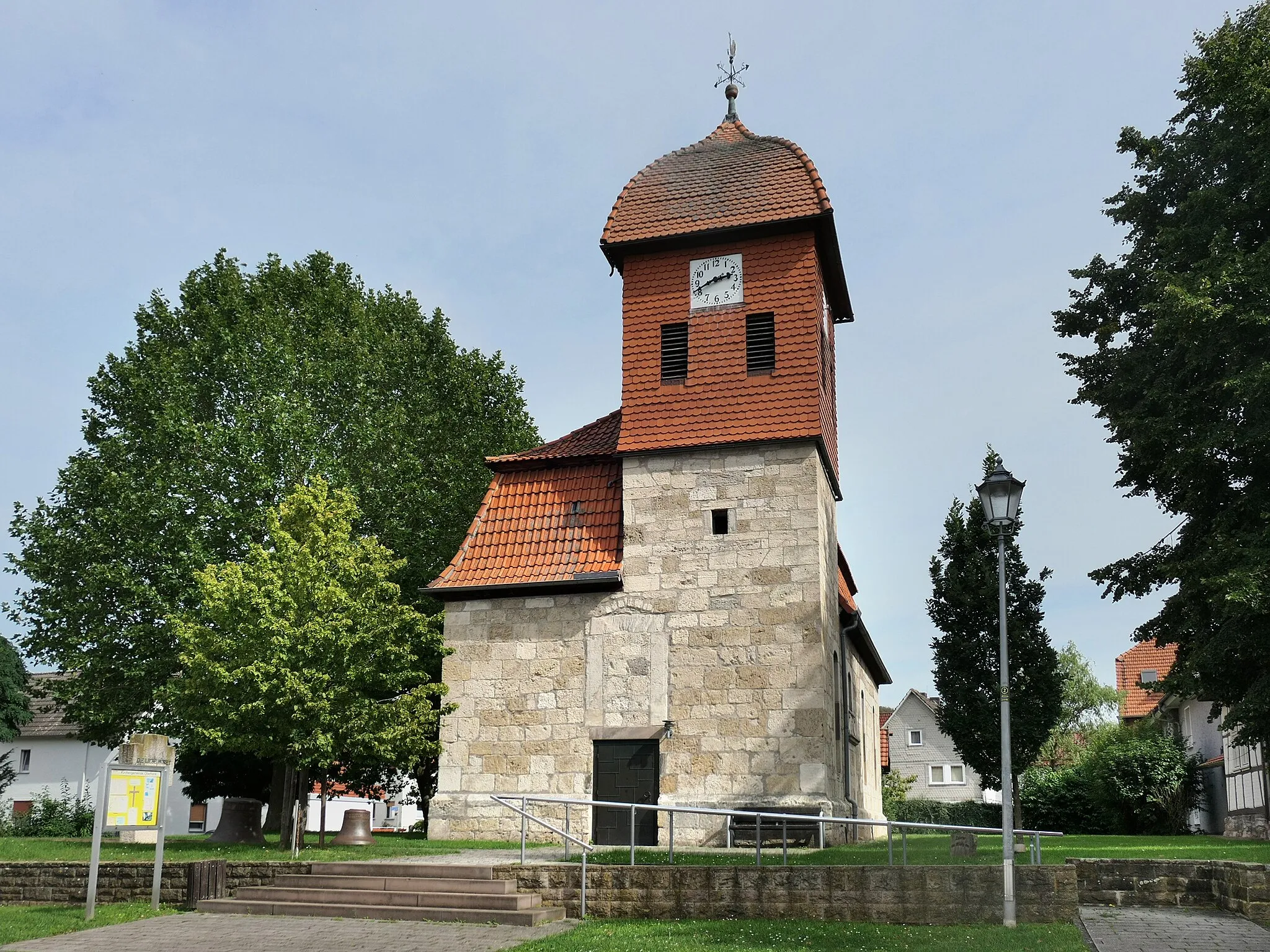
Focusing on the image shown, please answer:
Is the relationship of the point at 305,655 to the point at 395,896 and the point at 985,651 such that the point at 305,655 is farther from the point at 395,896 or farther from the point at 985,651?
the point at 985,651

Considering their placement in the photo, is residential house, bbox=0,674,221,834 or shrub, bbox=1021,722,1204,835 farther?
residential house, bbox=0,674,221,834

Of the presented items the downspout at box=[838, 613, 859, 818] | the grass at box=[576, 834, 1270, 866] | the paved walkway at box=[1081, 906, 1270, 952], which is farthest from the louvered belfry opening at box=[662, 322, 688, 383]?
the paved walkway at box=[1081, 906, 1270, 952]

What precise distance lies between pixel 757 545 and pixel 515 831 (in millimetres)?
6526

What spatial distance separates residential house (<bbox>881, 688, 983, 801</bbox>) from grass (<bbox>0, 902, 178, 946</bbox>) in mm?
54214

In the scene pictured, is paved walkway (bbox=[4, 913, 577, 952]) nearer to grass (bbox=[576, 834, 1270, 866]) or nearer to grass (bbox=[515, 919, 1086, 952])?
grass (bbox=[515, 919, 1086, 952])

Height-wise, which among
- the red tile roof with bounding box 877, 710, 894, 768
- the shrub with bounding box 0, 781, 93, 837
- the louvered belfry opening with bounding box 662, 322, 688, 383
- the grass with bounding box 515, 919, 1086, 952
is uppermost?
the louvered belfry opening with bounding box 662, 322, 688, 383

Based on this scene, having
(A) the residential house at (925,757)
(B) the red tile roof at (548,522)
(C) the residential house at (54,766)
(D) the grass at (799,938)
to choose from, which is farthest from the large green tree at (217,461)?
(A) the residential house at (925,757)

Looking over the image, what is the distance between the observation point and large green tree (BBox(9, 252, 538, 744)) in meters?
24.4

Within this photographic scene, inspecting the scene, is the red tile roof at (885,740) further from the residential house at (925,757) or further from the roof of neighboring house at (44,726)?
the roof of neighboring house at (44,726)

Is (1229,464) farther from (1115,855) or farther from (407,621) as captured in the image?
(407,621)

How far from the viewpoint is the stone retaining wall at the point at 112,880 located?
14664 mm

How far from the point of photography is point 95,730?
84.2 ft

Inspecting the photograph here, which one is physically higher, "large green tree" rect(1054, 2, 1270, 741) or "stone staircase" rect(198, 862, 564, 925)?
"large green tree" rect(1054, 2, 1270, 741)

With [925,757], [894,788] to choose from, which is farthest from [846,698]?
[925,757]
